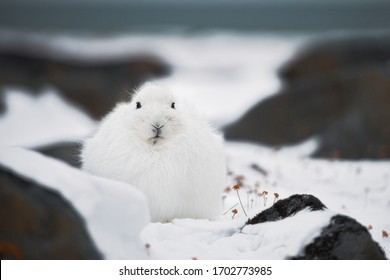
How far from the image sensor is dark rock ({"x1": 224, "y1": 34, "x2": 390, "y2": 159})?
11.0 m

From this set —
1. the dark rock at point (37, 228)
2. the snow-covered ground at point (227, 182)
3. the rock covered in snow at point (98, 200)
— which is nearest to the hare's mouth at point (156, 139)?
the snow-covered ground at point (227, 182)

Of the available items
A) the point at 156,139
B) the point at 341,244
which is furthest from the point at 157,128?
the point at 341,244

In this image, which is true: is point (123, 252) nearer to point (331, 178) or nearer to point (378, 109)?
point (331, 178)

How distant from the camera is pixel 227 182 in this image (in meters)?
7.64

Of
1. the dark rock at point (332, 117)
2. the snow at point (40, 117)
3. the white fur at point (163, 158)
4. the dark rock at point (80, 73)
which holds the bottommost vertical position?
the white fur at point (163, 158)

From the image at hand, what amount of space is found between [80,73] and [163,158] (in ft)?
49.0

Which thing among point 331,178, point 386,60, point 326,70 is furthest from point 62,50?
point 331,178

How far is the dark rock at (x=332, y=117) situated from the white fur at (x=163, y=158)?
6.25 metres

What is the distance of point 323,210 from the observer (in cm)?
406

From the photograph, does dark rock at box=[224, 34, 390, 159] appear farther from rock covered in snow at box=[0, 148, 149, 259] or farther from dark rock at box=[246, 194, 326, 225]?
rock covered in snow at box=[0, 148, 149, 259]

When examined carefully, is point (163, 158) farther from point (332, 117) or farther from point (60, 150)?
point (332, 117)

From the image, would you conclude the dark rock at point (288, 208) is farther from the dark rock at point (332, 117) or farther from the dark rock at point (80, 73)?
the dark rock at point (80, 73)

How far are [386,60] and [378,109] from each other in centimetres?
869

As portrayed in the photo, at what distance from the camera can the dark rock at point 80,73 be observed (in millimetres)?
15974
